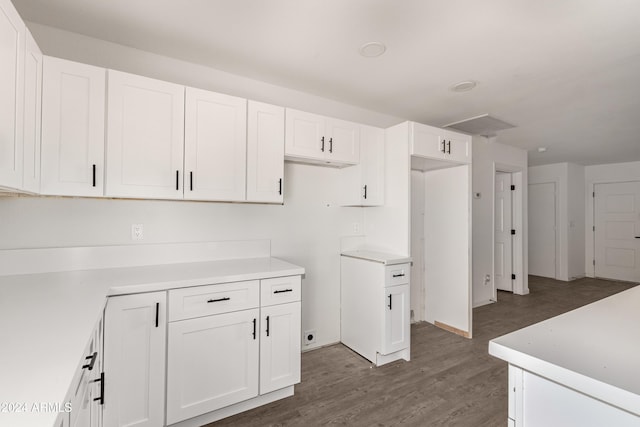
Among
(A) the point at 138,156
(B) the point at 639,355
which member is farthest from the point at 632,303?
(A) the point at 138,156

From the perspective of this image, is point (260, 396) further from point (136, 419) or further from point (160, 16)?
point (160, 16)

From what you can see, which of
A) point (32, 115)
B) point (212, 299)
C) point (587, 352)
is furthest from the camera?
point (212, 299)

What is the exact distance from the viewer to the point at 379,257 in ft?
8.86

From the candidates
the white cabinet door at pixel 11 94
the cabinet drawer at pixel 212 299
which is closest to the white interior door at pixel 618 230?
the cabinet drawer at pixel 212 299

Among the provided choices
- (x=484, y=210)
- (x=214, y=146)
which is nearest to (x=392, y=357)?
(x=214, y=146)

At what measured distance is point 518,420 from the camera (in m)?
0.92

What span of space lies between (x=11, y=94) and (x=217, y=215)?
1.33 metres

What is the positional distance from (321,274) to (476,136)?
3119mm

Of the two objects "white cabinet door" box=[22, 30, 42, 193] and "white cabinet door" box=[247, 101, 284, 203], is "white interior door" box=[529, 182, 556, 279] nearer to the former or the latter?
"white cabinet door" box=[247, 101, 284, 203]

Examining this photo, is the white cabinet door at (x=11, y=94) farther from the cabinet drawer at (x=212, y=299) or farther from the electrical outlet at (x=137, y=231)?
the cabinet drawer at (x=212, y=299)

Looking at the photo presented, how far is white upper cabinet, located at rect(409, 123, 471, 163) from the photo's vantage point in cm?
274

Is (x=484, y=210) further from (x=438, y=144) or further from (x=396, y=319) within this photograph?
(x=396, y=319)

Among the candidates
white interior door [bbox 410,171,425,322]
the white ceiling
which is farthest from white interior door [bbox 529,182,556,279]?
white interior door [bbox 410,171,425,322]

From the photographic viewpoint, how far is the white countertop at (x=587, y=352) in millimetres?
716
